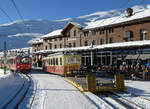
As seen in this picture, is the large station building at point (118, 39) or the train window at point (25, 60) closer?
the large station building at point (118, 39)

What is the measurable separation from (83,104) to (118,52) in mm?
21425

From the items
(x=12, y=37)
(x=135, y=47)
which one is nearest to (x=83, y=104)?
(x=135, y=47)

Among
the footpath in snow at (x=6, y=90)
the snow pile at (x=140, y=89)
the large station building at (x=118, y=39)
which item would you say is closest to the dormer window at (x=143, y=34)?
the large station building at (x=118, y=39)

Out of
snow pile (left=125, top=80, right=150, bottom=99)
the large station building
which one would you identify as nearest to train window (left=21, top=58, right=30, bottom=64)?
the large station building

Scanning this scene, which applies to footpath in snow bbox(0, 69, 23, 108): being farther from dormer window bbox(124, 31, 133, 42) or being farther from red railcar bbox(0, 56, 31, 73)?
dormer window bbox(124, 31, 133, 42)

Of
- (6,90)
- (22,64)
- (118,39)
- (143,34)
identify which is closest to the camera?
(6,90)

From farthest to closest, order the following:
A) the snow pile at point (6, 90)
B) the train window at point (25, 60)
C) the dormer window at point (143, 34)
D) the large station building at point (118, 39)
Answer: the train window at point (25, 60) < the dormer window at point (143, 34) < the large station building at point (118, 39) < the snow pile at point (6, 90)

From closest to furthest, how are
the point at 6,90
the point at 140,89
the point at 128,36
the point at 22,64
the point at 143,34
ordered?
1. the point at 6,90
2. the point at 140,89
3. the point at 22,64
4. the point at 143,34
5. the point at 128,36

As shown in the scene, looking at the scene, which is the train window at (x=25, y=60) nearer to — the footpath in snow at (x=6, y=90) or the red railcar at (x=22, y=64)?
the red railcar at (x=22, y=64)

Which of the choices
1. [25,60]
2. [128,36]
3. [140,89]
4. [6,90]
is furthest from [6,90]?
[128,36]

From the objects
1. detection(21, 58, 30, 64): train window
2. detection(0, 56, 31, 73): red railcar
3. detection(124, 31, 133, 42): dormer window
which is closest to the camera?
detection(0, 56, 31, 73): red railcar

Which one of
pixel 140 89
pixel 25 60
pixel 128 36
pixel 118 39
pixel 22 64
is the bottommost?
pixel 140 89

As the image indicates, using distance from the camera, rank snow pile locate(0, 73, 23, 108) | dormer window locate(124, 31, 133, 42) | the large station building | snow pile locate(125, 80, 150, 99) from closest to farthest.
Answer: snow pile locate(0, 73, 23, 108)
snow pile locate(125, 80, 150, 99)
the large station building
dormer window locate(124, 31, 133, 42)

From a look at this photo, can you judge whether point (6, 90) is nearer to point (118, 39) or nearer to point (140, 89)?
point (140, 89)
